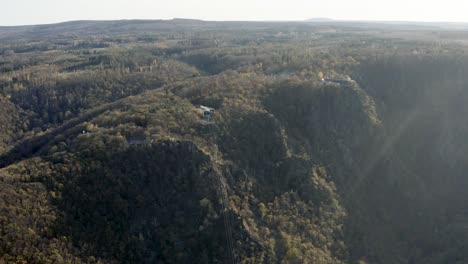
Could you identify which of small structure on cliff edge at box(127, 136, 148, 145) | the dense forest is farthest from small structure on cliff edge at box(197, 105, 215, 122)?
small structure on cliff edge at box(127, 136, 148, 145)

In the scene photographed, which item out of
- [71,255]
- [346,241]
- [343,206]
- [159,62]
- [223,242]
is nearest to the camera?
[71,255]

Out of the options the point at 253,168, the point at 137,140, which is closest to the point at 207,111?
the point at 253,168

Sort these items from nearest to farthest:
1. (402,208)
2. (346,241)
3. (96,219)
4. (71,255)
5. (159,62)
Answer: (71,255)
(96,219)
(346,241)
(402,208)
(159,62)

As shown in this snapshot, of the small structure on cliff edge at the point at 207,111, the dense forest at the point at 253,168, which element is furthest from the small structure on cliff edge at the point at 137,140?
the small structure on cliff edge at the point at 207,111

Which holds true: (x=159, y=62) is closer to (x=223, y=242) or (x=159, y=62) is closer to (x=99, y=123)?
(x=99, y=123)

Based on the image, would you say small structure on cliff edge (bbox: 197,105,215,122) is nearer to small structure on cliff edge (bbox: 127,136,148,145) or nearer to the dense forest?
the dense forest

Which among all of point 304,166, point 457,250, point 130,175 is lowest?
point 457,250

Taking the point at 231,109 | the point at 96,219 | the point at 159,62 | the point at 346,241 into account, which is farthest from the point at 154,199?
the point at 159,62

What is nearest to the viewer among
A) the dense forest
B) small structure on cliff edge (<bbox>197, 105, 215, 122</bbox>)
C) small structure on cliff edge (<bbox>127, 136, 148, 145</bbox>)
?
the dense forest
